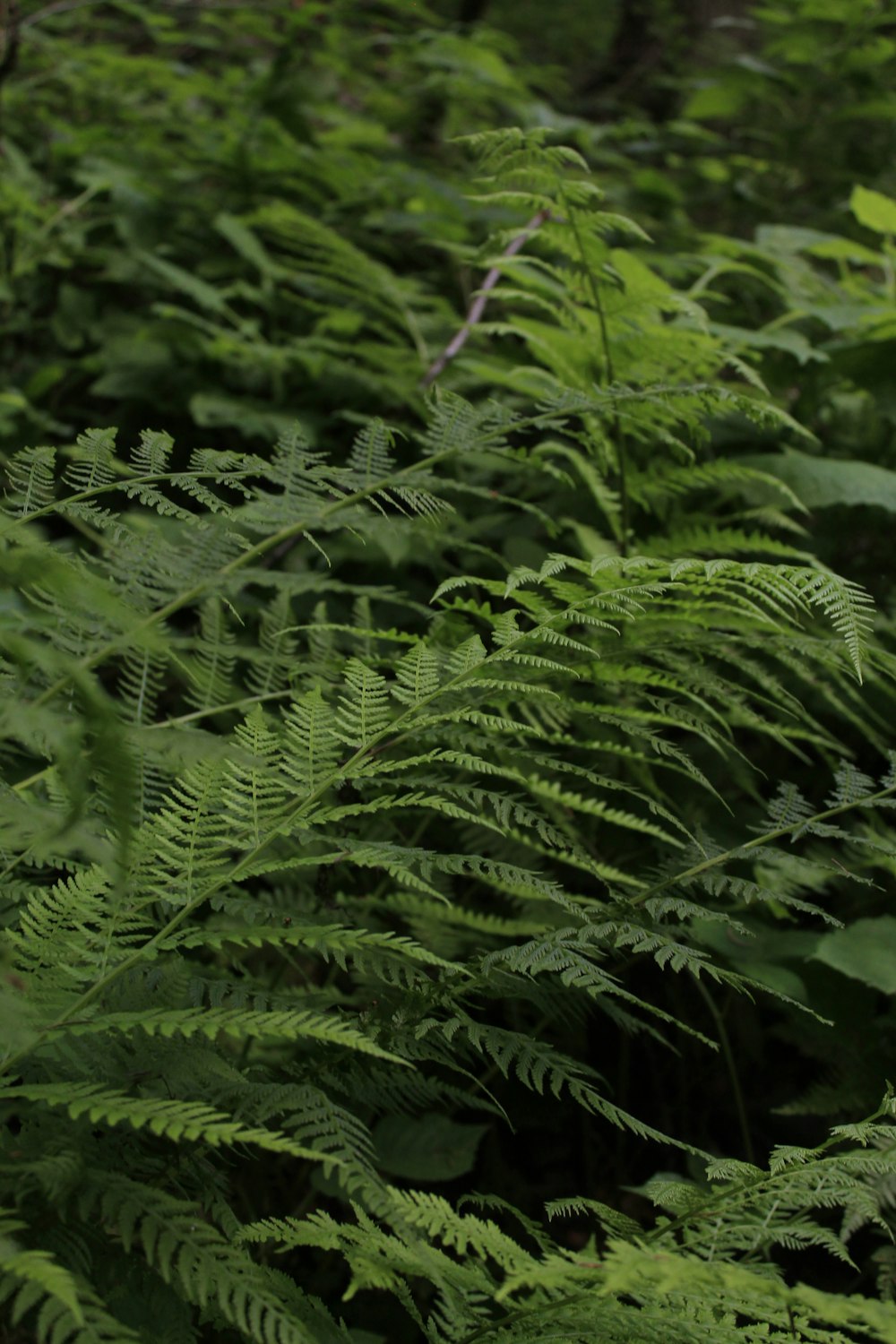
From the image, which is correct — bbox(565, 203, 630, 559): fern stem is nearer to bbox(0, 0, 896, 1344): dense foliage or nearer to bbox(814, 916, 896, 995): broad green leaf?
bbox(0, 0, 896, 1344): dense foliage

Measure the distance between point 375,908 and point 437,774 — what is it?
0.24 meters

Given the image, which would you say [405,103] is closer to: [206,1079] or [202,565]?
[202,565]

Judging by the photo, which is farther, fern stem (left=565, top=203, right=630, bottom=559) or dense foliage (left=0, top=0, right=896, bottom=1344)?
fern stem (left=565, top=203, right=630, bottom=559)

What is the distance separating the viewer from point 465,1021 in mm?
943

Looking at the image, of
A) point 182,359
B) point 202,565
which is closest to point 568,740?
point 202,565

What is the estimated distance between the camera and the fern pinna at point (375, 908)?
74 centimetres

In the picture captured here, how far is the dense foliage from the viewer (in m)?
0.80

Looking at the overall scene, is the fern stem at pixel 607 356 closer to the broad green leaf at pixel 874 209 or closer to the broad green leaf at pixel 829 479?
the broad green leaf at pixel 829 479

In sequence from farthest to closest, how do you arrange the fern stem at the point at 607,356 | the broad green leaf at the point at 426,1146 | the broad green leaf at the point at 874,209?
the broad green leaf at the point at 874,209
the fern stem at the point at 607,356
the broad green leaf at the point at 426,1146

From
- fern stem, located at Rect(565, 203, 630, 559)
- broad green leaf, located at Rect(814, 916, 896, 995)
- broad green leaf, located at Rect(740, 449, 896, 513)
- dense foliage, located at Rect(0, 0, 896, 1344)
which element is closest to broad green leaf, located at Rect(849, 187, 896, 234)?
dense foliage, located at Rect(0, 0, 896, 1344)

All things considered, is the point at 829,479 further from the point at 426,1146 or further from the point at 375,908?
the point at 426,1146

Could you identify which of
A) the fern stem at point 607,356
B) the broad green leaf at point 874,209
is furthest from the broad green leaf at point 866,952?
the broad green leaf at point 874,209

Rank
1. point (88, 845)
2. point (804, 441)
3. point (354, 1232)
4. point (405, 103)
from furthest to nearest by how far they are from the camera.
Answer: point (405, 103), point (804, 441), point (354, 1232), point (88, 845)

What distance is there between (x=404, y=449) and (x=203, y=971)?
59.9 inches
